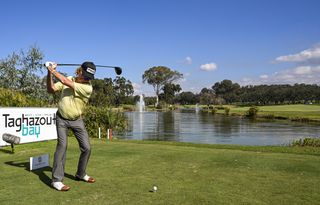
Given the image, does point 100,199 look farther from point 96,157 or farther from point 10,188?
point 96,157

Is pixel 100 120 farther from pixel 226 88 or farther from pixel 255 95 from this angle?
pixel 226 88

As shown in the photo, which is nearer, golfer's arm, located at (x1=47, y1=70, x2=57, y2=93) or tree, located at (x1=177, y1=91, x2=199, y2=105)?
golfer's arm, located at (x1=47, y1=70, x2=57, y2=93)

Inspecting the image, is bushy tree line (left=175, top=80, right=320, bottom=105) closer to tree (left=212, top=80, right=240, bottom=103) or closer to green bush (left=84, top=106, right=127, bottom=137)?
tree (left=212, top=80, right=240, bottom=103)

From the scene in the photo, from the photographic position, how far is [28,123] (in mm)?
13773

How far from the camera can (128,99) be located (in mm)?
141750

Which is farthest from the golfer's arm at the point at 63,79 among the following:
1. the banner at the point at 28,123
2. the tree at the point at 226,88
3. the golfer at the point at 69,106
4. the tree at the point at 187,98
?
the tree at the point at 226,88

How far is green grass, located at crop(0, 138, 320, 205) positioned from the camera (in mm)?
4996

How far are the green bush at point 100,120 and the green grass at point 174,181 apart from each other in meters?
14.9

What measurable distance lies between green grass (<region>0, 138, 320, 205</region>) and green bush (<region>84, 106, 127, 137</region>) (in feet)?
48.9

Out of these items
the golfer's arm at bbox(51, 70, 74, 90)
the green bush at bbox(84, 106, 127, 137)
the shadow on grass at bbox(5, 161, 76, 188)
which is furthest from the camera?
the green bush at bbox(84, 106, 127, 137)

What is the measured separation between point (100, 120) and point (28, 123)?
11603mm

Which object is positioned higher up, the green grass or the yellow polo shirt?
the yellow polo shirt

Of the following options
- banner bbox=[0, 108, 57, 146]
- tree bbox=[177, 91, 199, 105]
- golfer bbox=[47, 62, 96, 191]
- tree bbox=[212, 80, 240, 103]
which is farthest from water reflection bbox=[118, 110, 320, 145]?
tree bbox=[212, 80, 240, 103]

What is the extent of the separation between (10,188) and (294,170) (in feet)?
19.1
